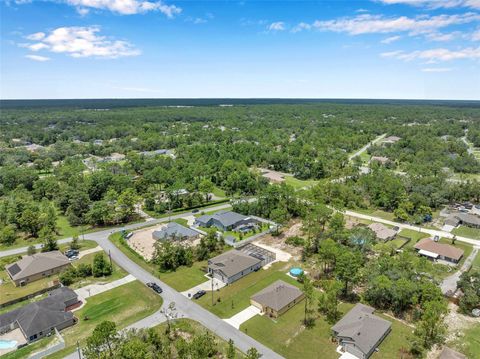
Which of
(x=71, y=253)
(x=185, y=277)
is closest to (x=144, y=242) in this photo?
(x=71, y=253)

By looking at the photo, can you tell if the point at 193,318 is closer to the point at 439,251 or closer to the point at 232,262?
the point at 232,262

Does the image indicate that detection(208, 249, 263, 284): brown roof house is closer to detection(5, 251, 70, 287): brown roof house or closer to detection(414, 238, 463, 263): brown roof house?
detection(5, 251, 70, 287): brown roof house

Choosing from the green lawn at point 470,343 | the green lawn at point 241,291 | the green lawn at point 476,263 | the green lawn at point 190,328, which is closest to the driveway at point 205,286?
the green lawn at point 241,291

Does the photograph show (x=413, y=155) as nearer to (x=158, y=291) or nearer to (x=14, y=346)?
(x=158, y=291)

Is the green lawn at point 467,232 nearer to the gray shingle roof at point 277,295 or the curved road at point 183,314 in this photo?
the gray shingle roof at point 277,295

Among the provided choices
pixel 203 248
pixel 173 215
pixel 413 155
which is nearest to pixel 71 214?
pixel 173 215

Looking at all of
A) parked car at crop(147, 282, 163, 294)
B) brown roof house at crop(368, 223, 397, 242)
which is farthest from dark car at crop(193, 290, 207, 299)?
brown roof house at crop(368, 223, 397, 242)
